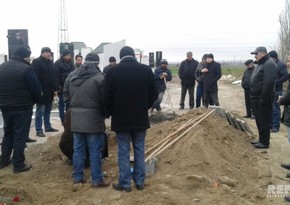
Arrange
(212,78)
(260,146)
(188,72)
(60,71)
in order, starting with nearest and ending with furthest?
(260,146) < (60,71) < (212,78) < (188,72)

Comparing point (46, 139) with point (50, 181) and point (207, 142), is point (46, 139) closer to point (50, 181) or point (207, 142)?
point (50, 181)

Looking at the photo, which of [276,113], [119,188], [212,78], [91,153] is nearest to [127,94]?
[91,153]

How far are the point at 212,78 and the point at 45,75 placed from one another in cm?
505

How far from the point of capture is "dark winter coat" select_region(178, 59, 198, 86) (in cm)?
1209

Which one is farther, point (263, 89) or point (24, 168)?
point (263, 89)

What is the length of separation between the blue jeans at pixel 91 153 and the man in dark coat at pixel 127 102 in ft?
1.30

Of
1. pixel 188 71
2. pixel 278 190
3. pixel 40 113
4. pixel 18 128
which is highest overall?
pixel 188 71

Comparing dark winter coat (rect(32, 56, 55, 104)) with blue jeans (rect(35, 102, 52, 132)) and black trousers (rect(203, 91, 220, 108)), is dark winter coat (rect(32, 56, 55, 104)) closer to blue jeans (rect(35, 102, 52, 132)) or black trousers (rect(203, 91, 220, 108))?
blue jeans (rect(35, 102, 52, 132))

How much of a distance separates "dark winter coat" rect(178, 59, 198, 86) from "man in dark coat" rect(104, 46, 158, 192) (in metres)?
7.42

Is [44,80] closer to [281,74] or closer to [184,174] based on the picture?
[184,174]

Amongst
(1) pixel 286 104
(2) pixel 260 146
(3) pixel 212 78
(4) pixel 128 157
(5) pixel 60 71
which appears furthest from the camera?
(3) pixel 212 78

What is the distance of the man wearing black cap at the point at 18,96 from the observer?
562 cm

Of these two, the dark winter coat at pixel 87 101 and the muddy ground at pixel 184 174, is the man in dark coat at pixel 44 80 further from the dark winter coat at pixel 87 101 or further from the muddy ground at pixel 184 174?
the dark winter coat at pixel 87 101

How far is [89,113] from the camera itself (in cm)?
494
